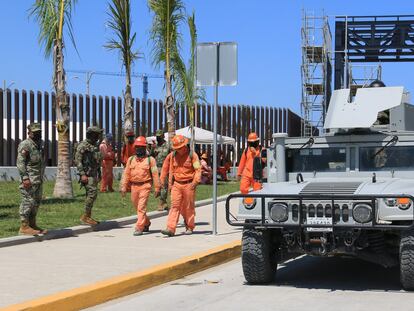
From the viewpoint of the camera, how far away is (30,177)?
37.3ft

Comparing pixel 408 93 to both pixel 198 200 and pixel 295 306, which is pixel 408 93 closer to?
pixel 295 306

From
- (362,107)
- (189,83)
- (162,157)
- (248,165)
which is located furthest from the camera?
(189,83)

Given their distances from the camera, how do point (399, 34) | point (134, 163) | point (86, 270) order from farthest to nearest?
1. point (399, 34)
2. point (134, 163)
3. point (86, 270)

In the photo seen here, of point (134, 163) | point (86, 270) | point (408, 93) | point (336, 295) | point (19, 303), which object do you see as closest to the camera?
point (19, 303)

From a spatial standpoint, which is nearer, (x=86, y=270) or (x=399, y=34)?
(x=86, y=270)

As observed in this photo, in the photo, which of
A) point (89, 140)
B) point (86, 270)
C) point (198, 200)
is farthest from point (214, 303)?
point (198, 200)

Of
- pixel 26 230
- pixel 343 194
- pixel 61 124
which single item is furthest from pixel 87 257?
pixel 61 124

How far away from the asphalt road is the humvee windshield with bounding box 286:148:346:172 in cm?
142

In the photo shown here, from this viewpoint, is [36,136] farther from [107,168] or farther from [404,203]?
[107,168]

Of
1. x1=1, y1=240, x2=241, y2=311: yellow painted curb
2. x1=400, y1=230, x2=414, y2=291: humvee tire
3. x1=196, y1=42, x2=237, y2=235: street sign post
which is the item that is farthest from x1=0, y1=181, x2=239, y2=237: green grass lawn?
x1=400, y1=230, x2=414, y2=291: humvee tire

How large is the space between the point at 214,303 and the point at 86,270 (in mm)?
2007

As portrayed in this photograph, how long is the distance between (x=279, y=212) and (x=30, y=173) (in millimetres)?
4870

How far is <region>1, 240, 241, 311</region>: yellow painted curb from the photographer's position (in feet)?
22.7

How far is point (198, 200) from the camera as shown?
19.3m
